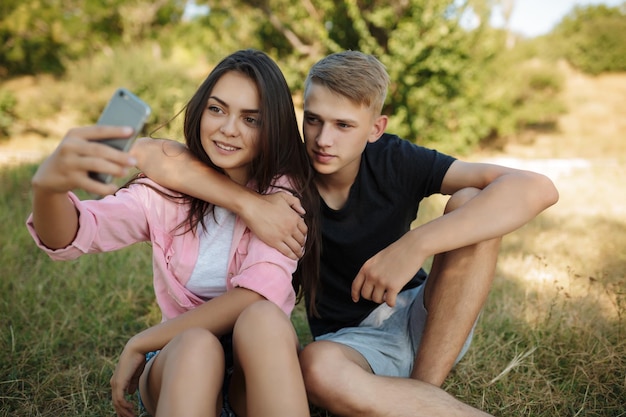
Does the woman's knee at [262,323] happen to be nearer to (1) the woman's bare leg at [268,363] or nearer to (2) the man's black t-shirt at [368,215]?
→ (1) the woman's bare leg at [268,363]

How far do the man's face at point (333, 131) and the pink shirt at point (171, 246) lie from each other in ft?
0.65

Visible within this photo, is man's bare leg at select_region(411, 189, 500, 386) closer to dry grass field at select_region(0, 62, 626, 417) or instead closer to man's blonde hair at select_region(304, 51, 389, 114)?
dry grass field at select_region(0, 62, 626, 417)

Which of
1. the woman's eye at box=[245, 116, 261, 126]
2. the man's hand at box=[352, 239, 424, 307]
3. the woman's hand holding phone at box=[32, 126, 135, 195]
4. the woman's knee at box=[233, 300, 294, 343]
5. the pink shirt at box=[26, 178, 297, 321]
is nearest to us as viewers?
the woman's hand holding phone at box=[32, 126, 135, 195]

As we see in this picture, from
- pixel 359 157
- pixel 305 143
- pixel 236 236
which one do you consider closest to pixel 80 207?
pixel 236 236

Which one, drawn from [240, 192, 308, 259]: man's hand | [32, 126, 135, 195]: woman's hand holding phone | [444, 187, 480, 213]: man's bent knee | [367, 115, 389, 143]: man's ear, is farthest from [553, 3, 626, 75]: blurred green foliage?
[32, 126, 135, 195]: woman's hand holding phone

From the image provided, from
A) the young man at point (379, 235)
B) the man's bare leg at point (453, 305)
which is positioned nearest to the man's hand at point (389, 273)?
the young man at point (379, 235)

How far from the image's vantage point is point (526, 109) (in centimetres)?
1192

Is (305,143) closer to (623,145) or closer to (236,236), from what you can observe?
(236,236)

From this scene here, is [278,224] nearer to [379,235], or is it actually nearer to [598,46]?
[379,235]

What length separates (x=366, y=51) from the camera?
834cm

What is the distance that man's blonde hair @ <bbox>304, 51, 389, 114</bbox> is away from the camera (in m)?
2.02

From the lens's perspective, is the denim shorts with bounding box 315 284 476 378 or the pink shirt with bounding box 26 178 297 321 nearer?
the pink shirt with bounding box 26 178 297 321

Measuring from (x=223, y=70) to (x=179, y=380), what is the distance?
1.08m

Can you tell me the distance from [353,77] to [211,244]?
0.87 metres
